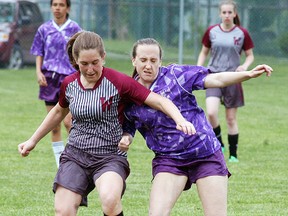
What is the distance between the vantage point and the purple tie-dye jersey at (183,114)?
6250mm

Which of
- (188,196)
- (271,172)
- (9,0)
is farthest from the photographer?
(9,0)

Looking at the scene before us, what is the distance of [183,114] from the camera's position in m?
6.25

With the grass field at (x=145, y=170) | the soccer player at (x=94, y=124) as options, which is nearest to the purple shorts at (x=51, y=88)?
the grass field at (x=145, y=170)

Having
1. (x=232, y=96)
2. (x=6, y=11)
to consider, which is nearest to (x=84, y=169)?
(x=232, y=96)

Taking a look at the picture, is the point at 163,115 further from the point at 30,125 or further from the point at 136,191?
the point at 30,125

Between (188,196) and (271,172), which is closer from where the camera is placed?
(188,196)

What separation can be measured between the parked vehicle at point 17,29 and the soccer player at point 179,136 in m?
17.9

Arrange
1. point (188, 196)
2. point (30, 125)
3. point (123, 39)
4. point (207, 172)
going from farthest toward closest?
point (123, 39), point (30, 125), point (188, 196), point (207, 172)

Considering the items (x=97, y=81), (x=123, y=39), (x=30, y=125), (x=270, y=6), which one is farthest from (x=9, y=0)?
(x=97, y=81)

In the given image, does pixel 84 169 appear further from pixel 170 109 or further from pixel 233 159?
pixel 233 159

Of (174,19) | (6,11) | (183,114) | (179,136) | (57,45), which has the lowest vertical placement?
(174,19)

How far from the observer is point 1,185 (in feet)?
30.6

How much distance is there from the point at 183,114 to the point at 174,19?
2022 centimetres

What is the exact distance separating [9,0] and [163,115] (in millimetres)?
19259
